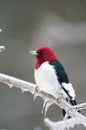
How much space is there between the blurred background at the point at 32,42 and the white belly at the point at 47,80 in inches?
130

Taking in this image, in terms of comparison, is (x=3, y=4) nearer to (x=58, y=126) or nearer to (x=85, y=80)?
(x=85, y=80)

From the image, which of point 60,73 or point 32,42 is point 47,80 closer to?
point 60,73

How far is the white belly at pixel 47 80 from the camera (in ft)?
7.88

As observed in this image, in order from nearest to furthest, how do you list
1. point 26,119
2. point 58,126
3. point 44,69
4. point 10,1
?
point 58,126, point 44,69, point 26,119, point 10,1

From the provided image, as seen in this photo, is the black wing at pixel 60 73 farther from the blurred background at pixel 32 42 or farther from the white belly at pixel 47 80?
the blurred background at pixel 32 42

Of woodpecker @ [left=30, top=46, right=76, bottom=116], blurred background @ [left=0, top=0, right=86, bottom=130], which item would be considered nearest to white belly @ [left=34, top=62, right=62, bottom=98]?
woodpecker @ [left=30, top=46, right=76, bottom=116]

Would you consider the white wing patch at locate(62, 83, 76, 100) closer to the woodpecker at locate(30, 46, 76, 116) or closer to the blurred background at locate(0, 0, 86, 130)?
the woodpecker at locate(30, 46, 76, 116)

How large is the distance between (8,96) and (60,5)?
1190 mm

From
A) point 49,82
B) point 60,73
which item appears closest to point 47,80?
point 49,82

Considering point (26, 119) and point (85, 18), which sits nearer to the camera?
point (26, 119)

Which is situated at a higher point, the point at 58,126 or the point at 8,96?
the point at 58,126

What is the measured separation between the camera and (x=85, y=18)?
20.9ft

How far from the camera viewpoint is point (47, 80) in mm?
2457

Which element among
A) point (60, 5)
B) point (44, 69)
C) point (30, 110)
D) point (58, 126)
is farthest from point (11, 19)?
point (58, 126)
